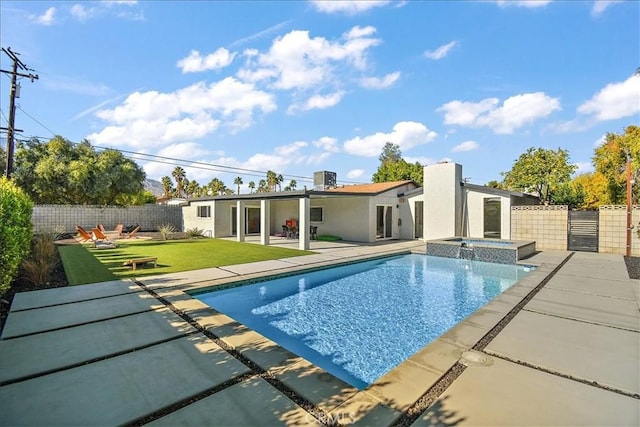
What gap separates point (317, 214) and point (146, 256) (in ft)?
35.8

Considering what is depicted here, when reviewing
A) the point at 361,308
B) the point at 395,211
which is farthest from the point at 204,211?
the point at 361,308

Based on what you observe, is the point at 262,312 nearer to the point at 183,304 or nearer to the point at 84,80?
the point at 183,304

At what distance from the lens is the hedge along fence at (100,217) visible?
67.9 ft

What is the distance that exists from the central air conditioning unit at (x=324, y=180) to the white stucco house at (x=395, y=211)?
2.36 meters

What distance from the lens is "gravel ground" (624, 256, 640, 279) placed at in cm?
851

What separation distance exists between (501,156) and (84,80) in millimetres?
31983

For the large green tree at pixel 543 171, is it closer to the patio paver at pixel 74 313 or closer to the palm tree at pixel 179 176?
the patio paver at pixel 74 313

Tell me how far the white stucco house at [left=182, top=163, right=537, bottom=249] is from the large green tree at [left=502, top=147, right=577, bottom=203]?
3973 mm

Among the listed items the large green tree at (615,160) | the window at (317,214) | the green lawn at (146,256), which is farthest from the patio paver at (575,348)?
the large green tree at (615,160)

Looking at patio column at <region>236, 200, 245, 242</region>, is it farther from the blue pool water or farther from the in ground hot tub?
the in ground hot tub

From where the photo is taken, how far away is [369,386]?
313 centimetres

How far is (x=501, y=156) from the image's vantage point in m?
28.5

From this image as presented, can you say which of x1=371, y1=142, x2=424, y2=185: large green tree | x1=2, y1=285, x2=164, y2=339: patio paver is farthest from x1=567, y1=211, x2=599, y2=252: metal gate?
x1=371, y1=142, x2=424, y2=185: large green tree

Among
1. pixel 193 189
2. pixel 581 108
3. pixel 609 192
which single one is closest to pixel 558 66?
pixel 581 108
